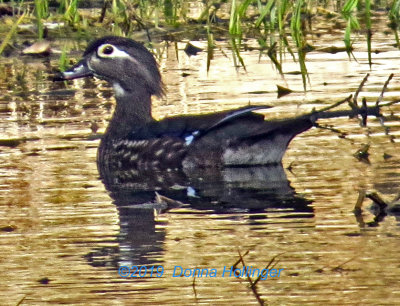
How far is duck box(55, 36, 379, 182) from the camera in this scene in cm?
884

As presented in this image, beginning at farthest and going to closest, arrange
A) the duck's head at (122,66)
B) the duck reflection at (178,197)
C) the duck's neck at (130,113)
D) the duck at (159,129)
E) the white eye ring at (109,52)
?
the white eye ring at (109,52) → the duck's head at (122,66) → the duck's neck at (130,113) → the duck at (159,129) → the duck reflection at (178,197)

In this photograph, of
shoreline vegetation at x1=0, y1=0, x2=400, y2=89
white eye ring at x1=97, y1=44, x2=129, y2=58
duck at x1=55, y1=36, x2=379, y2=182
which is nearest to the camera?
duck at x1=55, y1=36, x2=379, y2=182

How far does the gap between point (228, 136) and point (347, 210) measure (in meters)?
1.96

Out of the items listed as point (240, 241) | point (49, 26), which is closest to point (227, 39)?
point (49, 26)

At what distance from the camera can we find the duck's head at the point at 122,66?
10.0 metres

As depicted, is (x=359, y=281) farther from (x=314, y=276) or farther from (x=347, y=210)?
(x=347, y=210)

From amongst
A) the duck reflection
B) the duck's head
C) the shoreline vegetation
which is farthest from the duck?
the shoreline vegetation

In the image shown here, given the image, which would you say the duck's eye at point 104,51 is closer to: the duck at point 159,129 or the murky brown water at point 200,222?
the duck at point 159,129

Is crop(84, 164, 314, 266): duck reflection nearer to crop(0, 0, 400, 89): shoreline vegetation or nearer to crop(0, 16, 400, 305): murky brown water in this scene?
crop(0, 16, 400, 305): murky brown water

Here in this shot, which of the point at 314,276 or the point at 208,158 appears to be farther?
the point at 208,158

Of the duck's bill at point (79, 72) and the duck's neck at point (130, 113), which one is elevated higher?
the duck's bill at point (79, 72)

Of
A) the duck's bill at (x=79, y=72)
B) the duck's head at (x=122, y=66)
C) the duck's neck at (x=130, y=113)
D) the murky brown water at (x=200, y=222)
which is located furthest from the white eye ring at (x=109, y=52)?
the murky brown water at (x=200, y=222)

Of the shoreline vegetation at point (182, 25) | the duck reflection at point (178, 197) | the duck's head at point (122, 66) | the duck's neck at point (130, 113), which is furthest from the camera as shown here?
the shoreline vegetation at point (182, 25)

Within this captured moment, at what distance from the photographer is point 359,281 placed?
569cm
